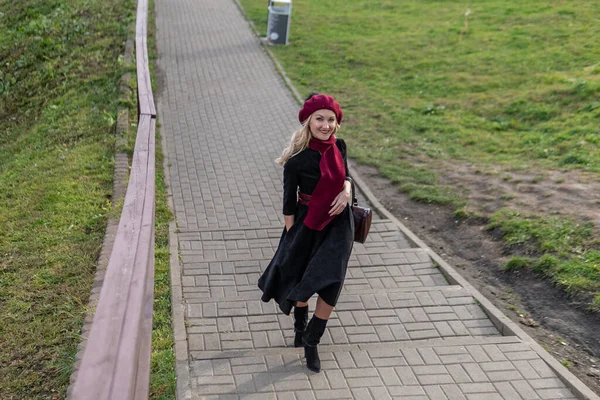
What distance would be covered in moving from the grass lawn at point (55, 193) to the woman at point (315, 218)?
100 centimetres

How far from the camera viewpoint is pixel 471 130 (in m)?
10.6

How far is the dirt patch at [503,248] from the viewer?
16.9ft

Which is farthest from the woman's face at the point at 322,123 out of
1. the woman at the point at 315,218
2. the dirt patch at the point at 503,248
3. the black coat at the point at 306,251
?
the dirt patch at the point at 503,248

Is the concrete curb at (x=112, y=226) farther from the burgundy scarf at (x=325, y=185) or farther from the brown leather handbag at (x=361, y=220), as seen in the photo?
the brown leather handbag at (x=361, y=220)

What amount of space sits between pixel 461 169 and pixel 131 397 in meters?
7.63

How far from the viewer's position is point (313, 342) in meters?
4.41

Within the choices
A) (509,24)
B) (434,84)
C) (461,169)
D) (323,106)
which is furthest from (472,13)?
(323,106)

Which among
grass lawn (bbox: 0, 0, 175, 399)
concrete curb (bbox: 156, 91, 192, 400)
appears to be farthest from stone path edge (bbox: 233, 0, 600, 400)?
grass lawn (bbox: 0, 0, 175, 399)

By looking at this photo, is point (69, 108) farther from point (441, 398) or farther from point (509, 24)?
point (509, 24)

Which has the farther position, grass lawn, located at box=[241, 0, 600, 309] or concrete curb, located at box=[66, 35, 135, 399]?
grass lawn, located at box=[241, 0, 600, 309]

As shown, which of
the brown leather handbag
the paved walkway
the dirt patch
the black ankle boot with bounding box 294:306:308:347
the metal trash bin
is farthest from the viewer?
the metal trash bin

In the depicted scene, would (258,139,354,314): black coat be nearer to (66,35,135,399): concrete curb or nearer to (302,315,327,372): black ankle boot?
(302,315,327,372): black ankle boot

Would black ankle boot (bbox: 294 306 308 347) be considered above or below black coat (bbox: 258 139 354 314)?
below

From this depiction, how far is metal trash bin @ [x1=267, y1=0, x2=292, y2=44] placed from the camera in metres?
16.0
